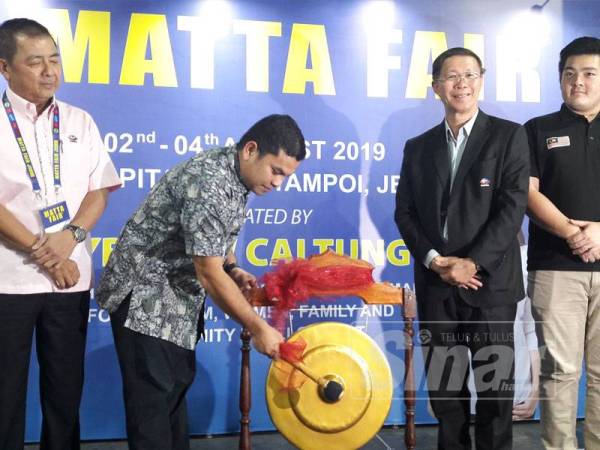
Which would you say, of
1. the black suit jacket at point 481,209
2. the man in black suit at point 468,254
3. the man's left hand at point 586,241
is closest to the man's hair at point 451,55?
the man in black suit at point 468,254

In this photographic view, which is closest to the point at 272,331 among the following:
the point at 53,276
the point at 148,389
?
the point at 148,389

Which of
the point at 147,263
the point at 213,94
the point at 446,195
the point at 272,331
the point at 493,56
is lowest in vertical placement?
the point at 272,331

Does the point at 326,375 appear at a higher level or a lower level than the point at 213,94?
lower

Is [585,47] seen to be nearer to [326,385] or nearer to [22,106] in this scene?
[326,385]

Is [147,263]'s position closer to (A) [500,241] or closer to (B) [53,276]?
(B) [53,276]

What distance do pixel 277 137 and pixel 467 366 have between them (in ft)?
4.46

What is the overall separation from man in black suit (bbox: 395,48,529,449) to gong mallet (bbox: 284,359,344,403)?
0.53 m

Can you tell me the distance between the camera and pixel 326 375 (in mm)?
2461

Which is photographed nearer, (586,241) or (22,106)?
(22,106)

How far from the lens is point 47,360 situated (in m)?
2.56

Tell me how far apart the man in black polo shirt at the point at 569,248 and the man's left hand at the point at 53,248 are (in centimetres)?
194

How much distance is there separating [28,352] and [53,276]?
1.03 feet

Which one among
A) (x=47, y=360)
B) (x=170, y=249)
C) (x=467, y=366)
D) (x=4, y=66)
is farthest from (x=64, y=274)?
(x=467, y=366)

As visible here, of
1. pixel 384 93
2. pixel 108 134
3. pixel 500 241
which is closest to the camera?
pixel 500 241
